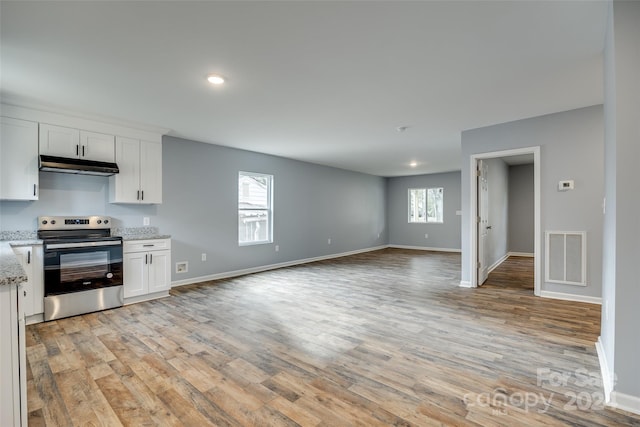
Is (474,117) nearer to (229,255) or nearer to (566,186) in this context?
(566,186)

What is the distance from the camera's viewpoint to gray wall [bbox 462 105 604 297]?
147 inches

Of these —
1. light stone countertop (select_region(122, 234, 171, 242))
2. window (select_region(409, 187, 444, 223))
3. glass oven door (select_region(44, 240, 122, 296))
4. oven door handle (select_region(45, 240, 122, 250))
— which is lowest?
glass oven door (select_region(44, 240, 122, 296))

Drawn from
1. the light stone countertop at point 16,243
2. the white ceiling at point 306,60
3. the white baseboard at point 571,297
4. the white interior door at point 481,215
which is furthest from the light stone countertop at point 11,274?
the white baseboard at point 571,297

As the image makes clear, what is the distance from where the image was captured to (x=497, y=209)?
6.78 meters

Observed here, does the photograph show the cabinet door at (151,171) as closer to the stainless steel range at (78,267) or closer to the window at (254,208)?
the stainless steel range at (78,267)

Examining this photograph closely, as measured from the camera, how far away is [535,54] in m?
2.48

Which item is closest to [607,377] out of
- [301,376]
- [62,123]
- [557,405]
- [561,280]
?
[557,405]

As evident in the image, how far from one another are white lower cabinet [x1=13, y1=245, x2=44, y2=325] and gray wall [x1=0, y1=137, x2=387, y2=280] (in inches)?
20.2

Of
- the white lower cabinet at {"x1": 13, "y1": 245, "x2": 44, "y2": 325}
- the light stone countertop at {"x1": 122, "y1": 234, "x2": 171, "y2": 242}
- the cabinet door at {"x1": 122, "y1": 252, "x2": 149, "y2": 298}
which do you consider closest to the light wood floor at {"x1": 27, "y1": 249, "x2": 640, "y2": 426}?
the white lower cabinet at {"x1": 13, "y1": 245, "x2": 44, "y2": 325}

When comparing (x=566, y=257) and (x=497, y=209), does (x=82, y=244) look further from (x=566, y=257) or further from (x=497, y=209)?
(x=497, y=209)

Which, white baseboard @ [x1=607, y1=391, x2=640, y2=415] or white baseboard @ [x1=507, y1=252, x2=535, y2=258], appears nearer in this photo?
white baseboard @ [x1=607, y1=391, x2=640, y2=415]

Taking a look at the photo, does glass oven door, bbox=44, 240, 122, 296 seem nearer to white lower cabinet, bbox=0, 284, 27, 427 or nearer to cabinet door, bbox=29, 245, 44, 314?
cabinet door, bbox=29, 245, 44, 314

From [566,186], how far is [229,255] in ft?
17.3

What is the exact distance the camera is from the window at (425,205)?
969cm
